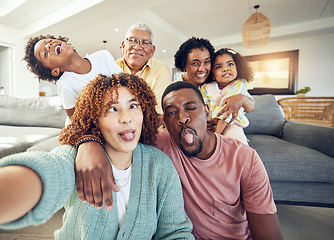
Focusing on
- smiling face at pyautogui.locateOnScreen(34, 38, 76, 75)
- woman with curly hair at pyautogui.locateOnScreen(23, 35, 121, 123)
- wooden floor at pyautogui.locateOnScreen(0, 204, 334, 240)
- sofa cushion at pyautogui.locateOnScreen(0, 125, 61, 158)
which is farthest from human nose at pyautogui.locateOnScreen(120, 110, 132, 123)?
sofa cushion at pyautogui.locateOnScreen(0, 125, 61, 158)

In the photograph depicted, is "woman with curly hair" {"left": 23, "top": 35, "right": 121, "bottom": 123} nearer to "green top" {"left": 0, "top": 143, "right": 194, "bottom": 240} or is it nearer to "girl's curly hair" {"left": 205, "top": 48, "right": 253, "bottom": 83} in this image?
"green top" {"left": 0, "top": 143, "right": 194, "bottom": 240}

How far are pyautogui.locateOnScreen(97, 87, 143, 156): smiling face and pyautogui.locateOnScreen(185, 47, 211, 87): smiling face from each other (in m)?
0.82

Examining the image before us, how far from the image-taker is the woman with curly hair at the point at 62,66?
1.12 meters

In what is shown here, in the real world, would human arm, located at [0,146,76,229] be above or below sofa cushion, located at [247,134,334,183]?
above

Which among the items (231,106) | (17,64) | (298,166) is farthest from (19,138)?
(17,64)

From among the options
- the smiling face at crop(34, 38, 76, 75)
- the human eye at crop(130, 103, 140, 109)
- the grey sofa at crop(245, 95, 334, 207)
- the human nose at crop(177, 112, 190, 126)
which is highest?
the smiling face at crop(34, 38, 76, 75)

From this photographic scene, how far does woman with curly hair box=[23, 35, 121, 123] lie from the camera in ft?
3.67

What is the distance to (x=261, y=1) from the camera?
4.17 meters

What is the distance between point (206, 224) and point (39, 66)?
4.43 ft

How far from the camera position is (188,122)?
38.8 inches

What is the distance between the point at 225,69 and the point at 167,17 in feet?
13.6

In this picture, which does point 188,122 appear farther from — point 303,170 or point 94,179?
point 303,170

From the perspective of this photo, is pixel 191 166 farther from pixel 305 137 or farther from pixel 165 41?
pixel 165 41

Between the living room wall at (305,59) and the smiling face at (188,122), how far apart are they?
227 inches
